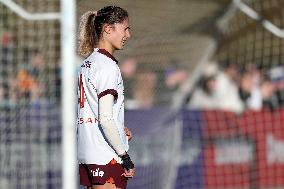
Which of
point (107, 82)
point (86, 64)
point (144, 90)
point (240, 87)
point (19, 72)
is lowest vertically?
point (107, 82)

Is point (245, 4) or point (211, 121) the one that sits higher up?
point (245, 4)

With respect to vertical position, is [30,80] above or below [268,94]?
below

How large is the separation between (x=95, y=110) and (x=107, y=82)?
193 millimetres

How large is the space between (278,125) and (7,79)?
16.4ft

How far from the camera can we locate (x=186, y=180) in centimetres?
1178

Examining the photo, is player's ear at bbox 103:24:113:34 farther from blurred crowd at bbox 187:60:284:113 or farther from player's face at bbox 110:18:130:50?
blurred crowd at bbox 187:60:284:113

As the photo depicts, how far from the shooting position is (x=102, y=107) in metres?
4.69

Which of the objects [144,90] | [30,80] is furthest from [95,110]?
[144,90]

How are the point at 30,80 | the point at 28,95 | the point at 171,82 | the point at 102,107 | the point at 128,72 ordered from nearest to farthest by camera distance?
the point at 102,107 → the point at 30,80 → the point at 28,95 → the point at 128,72 → the point at 171,82

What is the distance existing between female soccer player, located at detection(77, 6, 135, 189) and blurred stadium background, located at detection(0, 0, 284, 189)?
240cm

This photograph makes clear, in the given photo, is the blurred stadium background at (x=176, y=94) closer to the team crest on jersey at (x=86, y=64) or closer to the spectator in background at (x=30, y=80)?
the spectator in background at (x=30, y=80)

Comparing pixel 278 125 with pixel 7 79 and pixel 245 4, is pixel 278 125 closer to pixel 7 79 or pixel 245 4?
pixel 245 4

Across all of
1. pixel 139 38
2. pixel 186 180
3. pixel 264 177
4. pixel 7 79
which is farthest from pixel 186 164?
pixel 7 79

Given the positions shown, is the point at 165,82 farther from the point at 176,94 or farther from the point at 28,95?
the point at 28,95
